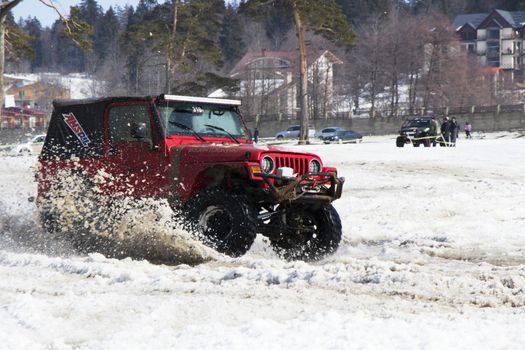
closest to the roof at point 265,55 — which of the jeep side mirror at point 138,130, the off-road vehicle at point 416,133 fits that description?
the off-road vehicle at point 416,133

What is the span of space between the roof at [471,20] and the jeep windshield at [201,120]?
127518 millimetres

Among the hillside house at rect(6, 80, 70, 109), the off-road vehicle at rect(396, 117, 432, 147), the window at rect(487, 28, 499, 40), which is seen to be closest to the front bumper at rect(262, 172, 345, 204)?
the off-road vehicle at rect(396, 117, 432, 147)

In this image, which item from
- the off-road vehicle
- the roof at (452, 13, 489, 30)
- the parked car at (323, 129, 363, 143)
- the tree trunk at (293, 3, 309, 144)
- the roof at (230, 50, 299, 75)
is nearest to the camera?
the off-road vehicle

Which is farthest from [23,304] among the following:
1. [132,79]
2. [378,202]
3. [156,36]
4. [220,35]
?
[220,35]

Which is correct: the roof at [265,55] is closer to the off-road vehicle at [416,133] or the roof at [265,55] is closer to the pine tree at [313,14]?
the pine tree at [313,14]

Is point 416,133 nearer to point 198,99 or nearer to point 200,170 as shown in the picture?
point 198,99

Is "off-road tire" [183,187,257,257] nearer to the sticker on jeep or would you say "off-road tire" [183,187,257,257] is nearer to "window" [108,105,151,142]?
"window" [108,105,151,142]

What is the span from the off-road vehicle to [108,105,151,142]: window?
2707cm

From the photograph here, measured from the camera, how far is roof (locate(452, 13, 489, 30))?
13212 cm

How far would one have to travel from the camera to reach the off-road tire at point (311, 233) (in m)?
9.62

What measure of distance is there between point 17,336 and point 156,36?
149ft

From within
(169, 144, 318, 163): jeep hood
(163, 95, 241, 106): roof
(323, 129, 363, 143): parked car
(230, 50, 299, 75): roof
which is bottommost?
(323, 129, 363, 143): parked car

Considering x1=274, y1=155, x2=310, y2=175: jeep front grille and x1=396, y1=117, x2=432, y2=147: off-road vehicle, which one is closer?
x1=274, y1=155, x2=310, y2=175: jeep front grille

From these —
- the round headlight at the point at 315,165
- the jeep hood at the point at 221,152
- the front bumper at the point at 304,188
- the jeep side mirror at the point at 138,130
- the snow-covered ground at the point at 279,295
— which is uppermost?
the jeep side mirror at the point at 138,130
